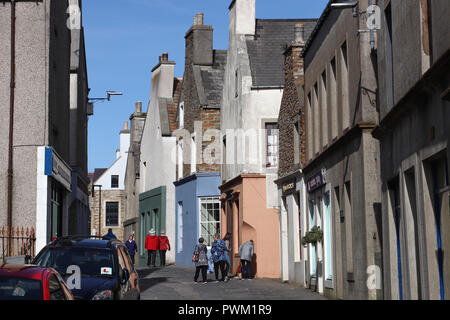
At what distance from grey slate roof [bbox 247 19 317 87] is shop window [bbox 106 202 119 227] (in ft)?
136

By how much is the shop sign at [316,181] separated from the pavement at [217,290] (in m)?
3.06

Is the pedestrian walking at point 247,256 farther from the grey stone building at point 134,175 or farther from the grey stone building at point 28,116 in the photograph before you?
the grey stone building at point 134,175

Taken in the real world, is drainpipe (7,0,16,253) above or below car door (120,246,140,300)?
above

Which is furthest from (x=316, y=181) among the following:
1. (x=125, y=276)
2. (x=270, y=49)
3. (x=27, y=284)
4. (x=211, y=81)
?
(x=211, y=81)

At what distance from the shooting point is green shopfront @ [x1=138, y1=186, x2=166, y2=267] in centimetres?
4531

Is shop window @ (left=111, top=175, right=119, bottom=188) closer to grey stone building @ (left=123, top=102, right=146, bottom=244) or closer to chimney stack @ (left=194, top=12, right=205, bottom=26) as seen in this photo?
grey stone building @ (left=123, top=102, right=146, bottom=244)

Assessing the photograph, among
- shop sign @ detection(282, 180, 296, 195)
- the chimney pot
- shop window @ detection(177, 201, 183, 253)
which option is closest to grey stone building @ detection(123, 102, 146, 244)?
the chimney pot

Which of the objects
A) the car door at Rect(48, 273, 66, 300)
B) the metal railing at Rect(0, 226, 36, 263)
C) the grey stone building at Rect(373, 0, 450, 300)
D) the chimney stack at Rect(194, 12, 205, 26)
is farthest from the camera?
the chimney stack at Rect(194, 12, 205, 26)

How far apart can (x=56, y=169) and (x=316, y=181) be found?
803 centimetres

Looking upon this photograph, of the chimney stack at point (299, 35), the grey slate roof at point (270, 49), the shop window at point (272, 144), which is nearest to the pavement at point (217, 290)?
the shop window at point (272, 144)

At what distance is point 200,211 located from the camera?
39281mm

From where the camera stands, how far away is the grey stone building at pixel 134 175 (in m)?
55.1

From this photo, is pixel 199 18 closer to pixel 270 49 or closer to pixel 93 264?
pixel 270 49

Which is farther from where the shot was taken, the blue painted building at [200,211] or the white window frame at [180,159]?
the white window frame at [180,159]
